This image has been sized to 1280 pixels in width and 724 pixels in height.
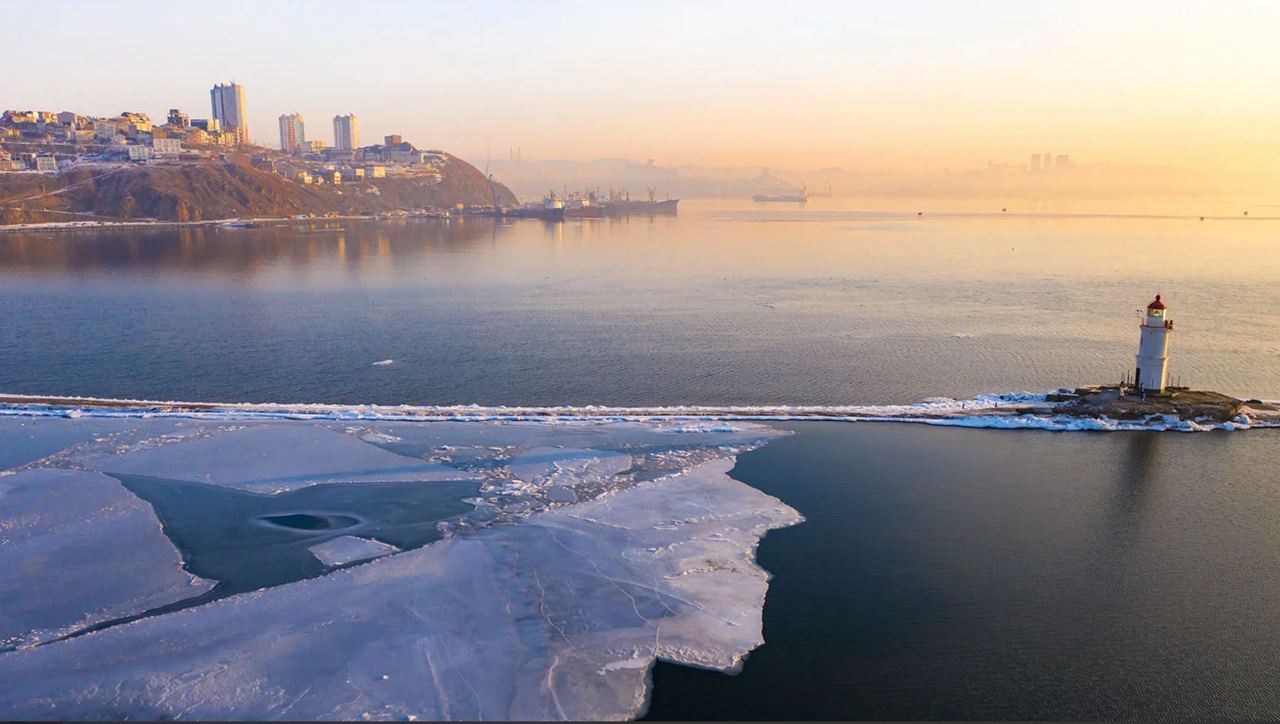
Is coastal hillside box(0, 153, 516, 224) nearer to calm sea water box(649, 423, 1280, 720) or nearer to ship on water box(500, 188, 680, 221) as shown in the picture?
ship on water box(500, 188, 680, 221)

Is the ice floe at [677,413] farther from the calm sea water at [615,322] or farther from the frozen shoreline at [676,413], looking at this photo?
the calm sea water at [615,322]

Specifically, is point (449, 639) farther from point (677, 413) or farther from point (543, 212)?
point (543, 212)

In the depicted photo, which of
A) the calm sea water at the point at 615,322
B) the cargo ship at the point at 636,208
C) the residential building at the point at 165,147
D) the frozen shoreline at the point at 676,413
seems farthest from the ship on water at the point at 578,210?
the frozen shoreline at the point at 676,413

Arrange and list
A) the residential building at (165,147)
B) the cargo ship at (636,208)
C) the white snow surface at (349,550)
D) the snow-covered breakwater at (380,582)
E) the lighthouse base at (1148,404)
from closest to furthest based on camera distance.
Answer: the snow-covered breakwater at (380,582)
the white snow surface at (349,550)
the lighthouse base at (1148,404)
the residential building at (165,147)
the cargo ship at (636,208)

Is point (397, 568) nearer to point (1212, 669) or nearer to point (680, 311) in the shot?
point (1212, 669)

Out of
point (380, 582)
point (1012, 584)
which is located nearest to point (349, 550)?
point (380, 582)

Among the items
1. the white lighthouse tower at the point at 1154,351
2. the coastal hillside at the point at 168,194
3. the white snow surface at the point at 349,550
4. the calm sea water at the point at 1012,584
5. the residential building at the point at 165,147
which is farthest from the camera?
the residential building at the point at 165,147

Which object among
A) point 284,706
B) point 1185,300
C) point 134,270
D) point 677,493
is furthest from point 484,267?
point 284,706
